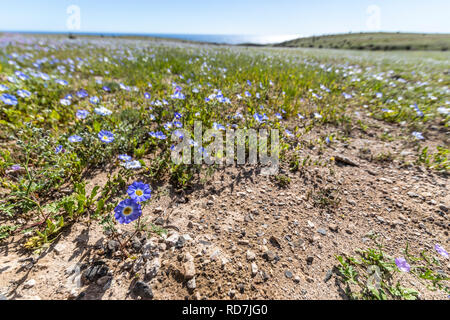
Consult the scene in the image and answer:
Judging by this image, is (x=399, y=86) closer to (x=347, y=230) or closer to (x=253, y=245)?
(x=347, y=230)

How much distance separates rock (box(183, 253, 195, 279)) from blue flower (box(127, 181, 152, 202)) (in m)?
0.71

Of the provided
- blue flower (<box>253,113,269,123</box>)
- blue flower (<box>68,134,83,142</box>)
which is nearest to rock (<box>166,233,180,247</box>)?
blue flower (<box>68,134,83,142</box>)

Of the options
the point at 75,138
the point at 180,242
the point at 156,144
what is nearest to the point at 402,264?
the point at 180,242

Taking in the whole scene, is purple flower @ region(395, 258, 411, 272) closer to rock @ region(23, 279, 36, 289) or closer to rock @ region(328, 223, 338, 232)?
rock @ region(328, 223, 338, 232)

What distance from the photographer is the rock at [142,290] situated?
161 centimetres

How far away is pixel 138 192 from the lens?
202 centimetres

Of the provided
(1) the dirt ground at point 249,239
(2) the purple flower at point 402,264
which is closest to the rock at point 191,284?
(1) the dirt ground at point 249,239

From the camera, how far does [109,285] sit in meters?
1.66

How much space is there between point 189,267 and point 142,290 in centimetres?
42

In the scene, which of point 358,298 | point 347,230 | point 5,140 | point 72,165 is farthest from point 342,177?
point 5,140

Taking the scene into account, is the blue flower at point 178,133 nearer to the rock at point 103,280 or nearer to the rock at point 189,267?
the rock at point 189,267

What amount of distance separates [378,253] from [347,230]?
1.15ft

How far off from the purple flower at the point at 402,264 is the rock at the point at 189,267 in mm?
1940

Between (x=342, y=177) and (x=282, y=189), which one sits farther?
(x=342, y=177)
